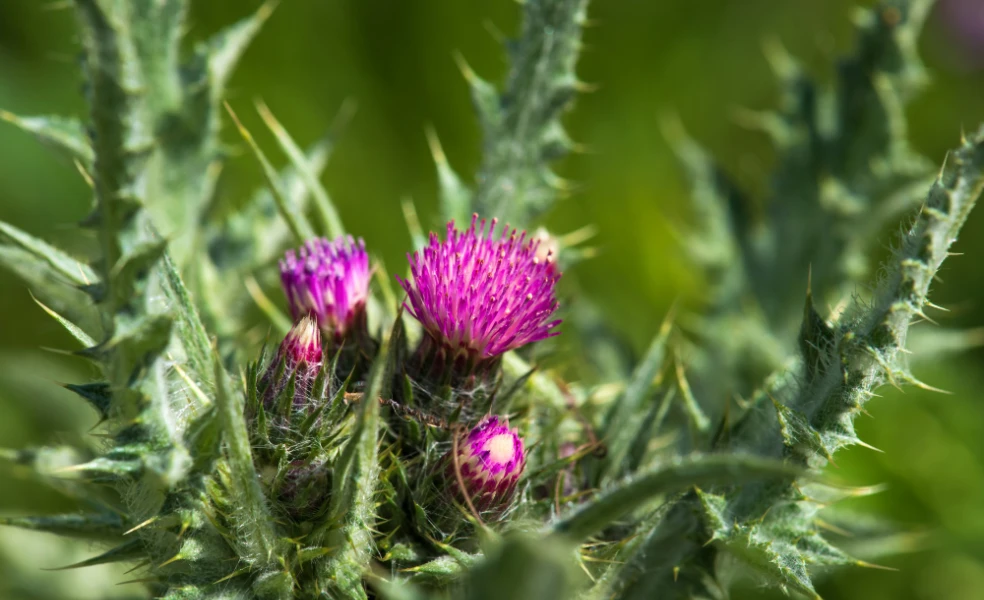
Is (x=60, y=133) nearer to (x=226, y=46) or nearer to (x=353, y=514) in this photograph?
(x=226, y=46)

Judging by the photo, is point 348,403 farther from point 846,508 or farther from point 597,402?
point 846,508

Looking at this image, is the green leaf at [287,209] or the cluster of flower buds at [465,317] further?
the green leaf at [287,209]

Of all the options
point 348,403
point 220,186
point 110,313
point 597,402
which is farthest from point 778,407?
point 220,186

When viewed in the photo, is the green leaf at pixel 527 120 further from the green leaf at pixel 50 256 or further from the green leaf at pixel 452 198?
the green leaf at pixel 50 256

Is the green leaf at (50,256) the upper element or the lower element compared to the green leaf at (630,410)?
upper

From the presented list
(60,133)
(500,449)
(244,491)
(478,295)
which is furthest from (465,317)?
(60,133)

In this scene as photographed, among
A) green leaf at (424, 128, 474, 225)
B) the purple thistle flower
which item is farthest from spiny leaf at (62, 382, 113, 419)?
green leaf at (424, 128, 474, 225)

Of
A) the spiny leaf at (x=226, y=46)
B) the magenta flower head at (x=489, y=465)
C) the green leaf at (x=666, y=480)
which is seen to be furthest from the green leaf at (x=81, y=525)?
the spiny leaf at (x=226, y=46)
